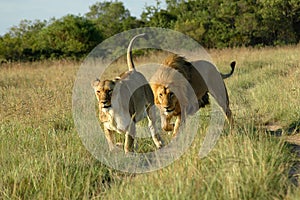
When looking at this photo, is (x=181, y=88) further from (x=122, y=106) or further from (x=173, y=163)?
(x=173, y=163)

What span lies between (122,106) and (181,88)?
0.81 metres

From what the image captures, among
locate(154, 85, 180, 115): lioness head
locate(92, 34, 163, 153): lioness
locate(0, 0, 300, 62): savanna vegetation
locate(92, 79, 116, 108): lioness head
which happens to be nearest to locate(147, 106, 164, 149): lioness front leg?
locate(92, 34, 163, 153): lioness

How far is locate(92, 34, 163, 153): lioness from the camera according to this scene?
4.06 meters

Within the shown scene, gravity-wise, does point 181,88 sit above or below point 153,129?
above

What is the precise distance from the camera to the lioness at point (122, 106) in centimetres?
406

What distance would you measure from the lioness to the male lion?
206mm

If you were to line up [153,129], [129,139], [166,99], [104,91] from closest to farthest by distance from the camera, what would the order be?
[104,91] → [129,139] → [166,99] → [153,129]

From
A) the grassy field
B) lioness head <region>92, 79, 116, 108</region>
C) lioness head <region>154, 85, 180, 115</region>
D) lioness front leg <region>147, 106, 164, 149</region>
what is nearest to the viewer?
the grassy field

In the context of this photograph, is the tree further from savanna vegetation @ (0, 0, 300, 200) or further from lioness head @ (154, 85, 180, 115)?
lioness head @ (154, 85, 180, 115)

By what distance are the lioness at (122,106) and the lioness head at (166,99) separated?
0.30 metres

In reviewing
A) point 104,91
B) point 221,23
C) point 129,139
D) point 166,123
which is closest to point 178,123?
point 166,123

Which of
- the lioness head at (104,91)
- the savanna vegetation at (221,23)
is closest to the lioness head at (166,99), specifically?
the lioness head at (104,91)

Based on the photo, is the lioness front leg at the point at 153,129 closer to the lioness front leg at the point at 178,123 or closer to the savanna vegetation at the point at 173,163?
the savanna vegetation at the point at 173,163

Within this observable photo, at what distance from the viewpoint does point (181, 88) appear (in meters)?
4.70
